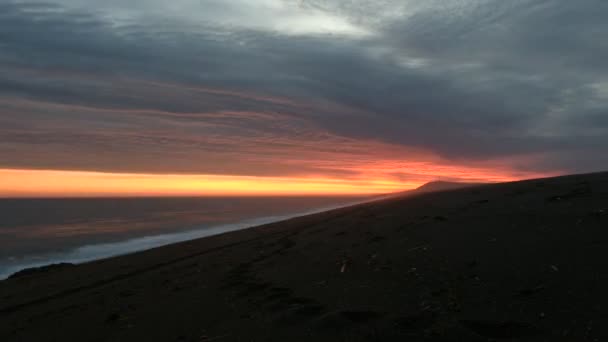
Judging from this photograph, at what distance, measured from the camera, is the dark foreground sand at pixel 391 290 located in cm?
432

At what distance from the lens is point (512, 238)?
699cm

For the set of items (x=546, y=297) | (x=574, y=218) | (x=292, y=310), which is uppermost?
(x=574, y=218)

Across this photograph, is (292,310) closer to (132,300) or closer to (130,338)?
(130,338)

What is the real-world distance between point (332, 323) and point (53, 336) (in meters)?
5.16

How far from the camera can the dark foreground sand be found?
4324mm

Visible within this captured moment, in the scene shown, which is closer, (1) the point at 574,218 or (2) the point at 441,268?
(2) the point at 441,268

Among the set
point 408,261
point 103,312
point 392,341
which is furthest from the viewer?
point 103,312

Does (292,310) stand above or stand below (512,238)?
below

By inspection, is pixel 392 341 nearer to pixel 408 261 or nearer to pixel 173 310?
pixel 408 261

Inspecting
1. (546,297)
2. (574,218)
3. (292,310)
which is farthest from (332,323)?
(574,218)

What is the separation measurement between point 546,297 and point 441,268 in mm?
1798

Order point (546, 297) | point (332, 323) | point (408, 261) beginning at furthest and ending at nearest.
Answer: point (408, 261) < point (332, 323) < point (546, 297)

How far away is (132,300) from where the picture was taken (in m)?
8.55

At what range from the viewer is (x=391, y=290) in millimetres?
5727
